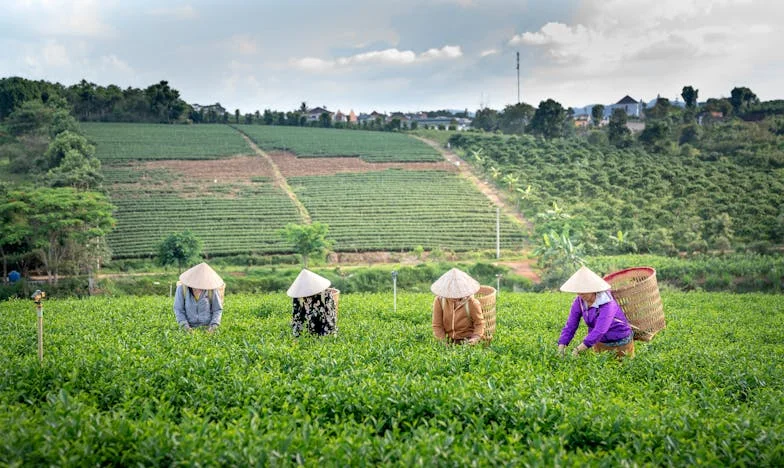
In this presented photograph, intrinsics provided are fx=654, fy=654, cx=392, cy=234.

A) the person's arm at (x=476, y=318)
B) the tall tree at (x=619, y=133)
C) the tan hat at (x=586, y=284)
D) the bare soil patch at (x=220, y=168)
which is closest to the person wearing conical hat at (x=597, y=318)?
the tan hat at (x=586, y=284)

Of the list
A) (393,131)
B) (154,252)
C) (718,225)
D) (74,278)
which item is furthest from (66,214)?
(393,131)

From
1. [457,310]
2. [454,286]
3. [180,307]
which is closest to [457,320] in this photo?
[457,310]

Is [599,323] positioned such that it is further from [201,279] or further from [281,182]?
[281,182]

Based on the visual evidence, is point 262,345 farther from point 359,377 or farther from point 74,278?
point 74,278

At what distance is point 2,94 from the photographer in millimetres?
62281

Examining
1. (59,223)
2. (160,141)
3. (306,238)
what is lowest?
(306,238)

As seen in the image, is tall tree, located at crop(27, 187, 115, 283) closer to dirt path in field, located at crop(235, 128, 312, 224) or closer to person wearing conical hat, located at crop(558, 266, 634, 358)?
dirt path in field, located at crop(235, 128, 312, 224)

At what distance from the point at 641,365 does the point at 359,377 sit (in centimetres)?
348

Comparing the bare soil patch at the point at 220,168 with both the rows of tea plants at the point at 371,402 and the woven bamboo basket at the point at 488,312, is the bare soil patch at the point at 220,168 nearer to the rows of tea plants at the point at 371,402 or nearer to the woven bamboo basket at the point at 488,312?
the rows of tea plants at the point at 371,402

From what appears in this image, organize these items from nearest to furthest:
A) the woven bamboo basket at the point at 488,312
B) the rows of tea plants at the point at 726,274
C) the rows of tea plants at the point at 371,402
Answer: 1. the rows of tea plants at the point at 371,402
2. the woven bamboo basket at the point at 488,312
3. the rows of tea plants at the point at 726,274

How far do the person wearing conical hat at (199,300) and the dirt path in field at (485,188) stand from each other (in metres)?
35.3

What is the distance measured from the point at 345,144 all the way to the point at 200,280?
58.7 meters

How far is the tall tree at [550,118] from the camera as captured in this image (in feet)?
230

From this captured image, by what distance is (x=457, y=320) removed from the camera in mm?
8812
